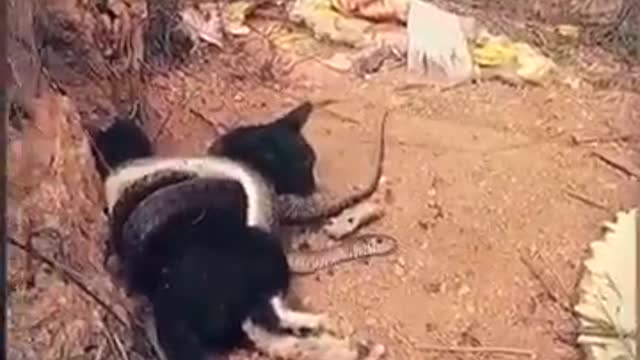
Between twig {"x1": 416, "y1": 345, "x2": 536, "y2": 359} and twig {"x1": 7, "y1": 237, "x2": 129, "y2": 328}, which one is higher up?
twig {"x1": 7, "y1": 237, "x2": 129, "y2": 328}

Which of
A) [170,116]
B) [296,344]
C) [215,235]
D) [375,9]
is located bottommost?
[296,344]

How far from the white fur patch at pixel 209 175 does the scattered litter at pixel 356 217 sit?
8 centimetres

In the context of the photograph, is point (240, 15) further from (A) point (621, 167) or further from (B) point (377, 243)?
(A) point (621, 167)

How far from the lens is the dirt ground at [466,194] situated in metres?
1.51

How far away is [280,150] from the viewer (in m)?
1.54

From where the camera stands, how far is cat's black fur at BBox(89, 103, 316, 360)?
152 centimetres

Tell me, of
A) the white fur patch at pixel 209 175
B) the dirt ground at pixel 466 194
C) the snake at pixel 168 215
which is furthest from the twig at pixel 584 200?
the white fur patch at pixel 209 175

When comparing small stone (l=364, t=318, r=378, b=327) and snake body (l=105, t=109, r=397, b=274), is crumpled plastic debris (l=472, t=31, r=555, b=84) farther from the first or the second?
small stone (l=364, t=318, r=378, b=327)

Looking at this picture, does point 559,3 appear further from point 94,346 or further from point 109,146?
point 94,346

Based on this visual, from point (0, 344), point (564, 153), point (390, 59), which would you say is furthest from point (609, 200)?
point (0, 344)

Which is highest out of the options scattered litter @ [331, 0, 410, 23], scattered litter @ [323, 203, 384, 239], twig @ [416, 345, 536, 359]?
scattered litter @ [331, 0, 410, 23]

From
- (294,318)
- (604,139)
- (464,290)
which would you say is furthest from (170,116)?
(604,139)

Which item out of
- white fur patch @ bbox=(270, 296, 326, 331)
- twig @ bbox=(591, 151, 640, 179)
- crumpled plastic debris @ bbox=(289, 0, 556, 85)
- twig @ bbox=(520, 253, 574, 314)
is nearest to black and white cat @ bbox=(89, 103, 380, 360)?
white fur patch @ bbox=(270, 296, 326, 331)

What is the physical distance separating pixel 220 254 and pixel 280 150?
136mm
